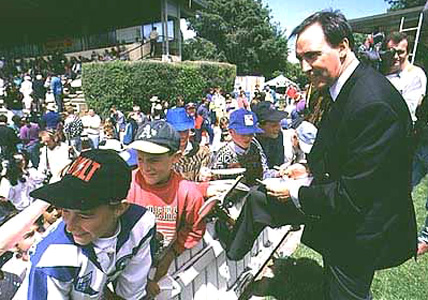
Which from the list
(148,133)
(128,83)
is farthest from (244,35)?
(148,133)

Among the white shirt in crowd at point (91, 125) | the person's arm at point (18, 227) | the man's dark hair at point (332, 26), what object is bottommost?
the white shirt in crowd at point (91, 125)

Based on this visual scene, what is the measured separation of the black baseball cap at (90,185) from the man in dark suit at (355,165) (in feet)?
3.31

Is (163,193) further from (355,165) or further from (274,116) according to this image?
(274,116)

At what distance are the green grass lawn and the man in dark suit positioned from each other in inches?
47.0

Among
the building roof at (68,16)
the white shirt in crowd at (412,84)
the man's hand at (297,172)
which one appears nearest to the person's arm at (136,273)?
the man's hand at (297,172)

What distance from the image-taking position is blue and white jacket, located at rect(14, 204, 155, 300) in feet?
4.27

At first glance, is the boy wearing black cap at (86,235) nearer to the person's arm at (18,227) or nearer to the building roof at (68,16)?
the person's arm at (18,227)

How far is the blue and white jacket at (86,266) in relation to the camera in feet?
4.27

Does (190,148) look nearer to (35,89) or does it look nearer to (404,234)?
(404,234)

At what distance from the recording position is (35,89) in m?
16.4

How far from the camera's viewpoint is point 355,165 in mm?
1743

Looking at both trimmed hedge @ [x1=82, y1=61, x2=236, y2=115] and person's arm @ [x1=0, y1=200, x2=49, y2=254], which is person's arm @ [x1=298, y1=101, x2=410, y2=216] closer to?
person's arm @ [x1=0, y1=200, x2=49, y2=254]

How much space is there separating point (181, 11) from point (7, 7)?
12.2 metres

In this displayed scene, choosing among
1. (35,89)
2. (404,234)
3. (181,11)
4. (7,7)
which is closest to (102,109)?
(35,89)
